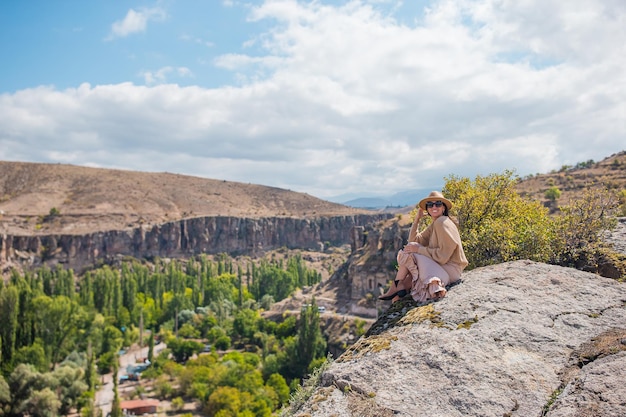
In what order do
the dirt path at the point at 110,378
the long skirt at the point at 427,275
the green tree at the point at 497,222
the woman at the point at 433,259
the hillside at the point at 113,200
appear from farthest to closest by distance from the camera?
the hillside at the point at 113,200
the dirt path at the point at 110,378
the green tree at the point at 497,222
the woman at the point at 433,259
the long skirt at the point at 427,275

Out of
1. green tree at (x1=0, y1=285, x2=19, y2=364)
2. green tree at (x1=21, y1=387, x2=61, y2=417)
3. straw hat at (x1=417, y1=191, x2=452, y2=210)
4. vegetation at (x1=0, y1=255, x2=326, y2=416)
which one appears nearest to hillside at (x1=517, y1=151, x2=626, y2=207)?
vegetation at (x1=0, y1=255, x2=326, y2=416)

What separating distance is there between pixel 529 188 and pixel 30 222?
121519 millimetres

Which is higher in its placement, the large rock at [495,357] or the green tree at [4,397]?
the large rock at [495,357]

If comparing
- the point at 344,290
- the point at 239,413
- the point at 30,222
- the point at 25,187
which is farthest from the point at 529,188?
the point at 25,187

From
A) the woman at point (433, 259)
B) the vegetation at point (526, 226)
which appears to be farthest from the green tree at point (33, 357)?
the woman at point (433, 259)

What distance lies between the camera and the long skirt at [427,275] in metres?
7.62

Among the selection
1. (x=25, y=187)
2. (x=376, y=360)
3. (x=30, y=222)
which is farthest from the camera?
(x=25, y=187)

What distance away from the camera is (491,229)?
Answer: 11.0 meters

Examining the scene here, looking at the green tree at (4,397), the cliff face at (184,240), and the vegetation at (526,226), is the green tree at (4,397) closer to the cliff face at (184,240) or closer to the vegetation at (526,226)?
the vegetation at (526,226)

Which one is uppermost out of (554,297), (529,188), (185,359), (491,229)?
(529,188)

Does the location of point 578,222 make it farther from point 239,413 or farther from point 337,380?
point 239,413

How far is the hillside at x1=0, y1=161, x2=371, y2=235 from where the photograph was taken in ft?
414

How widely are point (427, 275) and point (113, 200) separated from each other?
15072 cm

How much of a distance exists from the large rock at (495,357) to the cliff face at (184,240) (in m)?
88.9
